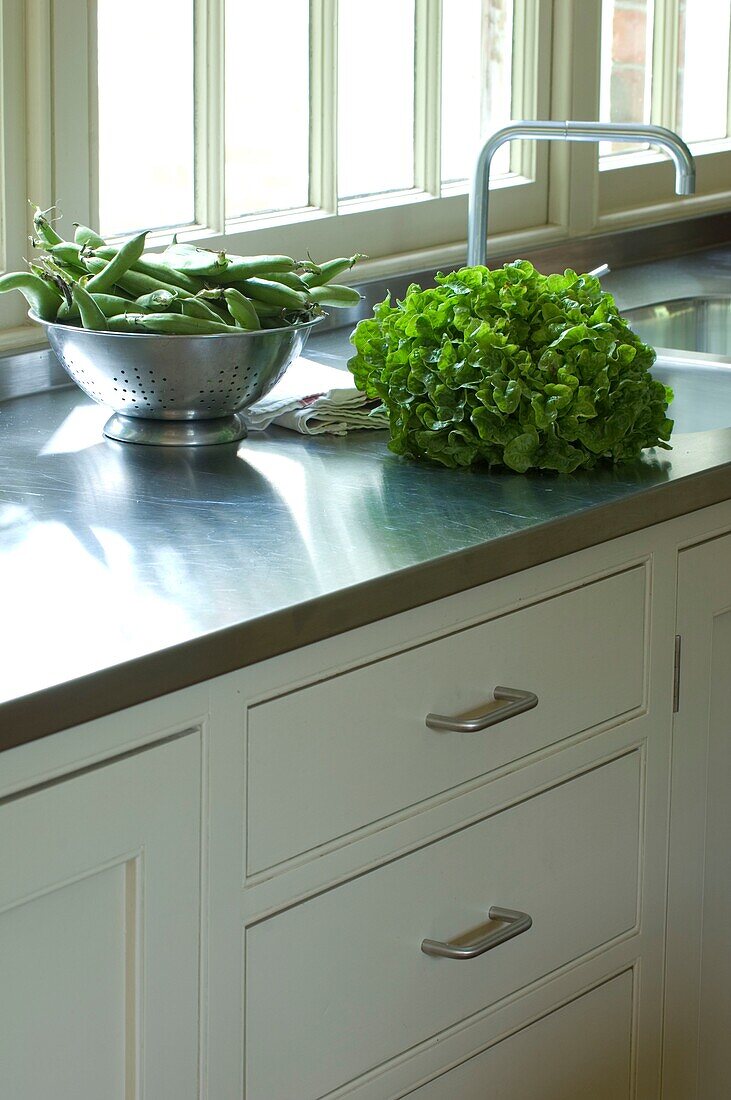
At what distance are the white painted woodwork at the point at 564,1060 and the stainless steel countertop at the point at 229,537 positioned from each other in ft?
1.44

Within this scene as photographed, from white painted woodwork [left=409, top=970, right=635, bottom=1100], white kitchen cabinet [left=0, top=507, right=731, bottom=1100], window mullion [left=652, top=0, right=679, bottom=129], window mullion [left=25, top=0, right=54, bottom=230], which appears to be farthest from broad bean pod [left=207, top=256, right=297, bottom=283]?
window mullion [left=652, top=0, right=679, bottom=129]

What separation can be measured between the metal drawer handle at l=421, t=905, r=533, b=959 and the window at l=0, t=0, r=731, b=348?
2.84ft

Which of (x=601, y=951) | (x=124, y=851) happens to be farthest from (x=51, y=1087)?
(x=601, y=951)

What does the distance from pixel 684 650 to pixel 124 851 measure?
68 centimetres

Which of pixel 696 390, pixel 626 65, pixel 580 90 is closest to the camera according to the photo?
pixel 696 390

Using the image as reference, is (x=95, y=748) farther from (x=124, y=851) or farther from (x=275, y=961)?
(x=275, y=961)

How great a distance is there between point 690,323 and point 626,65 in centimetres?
65

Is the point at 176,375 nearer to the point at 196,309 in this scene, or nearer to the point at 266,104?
the point at 196,309

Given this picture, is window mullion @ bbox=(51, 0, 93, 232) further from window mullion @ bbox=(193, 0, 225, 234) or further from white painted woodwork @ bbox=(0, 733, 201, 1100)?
white painted woodwork @ bbox=(0, 733, 201, 1100)

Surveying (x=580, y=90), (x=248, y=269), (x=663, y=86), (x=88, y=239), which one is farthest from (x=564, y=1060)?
(x=663, y=86)

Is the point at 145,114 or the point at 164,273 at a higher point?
the point at 145,114

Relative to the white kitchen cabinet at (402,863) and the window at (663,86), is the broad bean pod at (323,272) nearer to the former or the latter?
the white kitchen cabinet at (402,863)

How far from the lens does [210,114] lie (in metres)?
1.99

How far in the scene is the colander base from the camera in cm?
153
